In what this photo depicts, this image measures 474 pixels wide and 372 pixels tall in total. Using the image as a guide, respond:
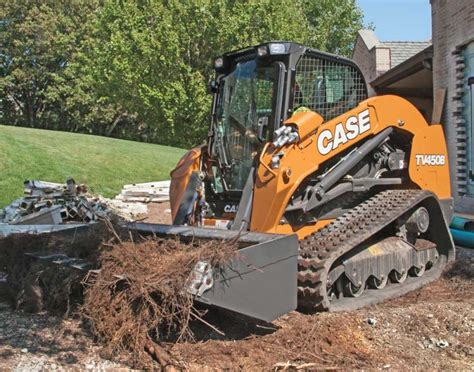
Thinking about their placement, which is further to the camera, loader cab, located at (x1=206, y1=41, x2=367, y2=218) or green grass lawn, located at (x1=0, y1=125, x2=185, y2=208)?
green grass lawn, located at (x1=0, y1=125, x2=185, y2=208)

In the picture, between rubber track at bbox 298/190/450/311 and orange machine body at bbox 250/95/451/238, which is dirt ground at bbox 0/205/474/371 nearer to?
rubber track at bbox 298/190/450/311

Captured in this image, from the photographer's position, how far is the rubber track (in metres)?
4.82

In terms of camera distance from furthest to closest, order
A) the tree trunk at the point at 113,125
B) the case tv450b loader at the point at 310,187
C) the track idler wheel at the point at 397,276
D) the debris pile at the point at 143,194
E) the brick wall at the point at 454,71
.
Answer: the tree trunk at the point at 113,125 < the debris pile at the point at 143,194 < the brick wall at the point at 454,71 < the track idler wheel at the point at 397,276 < the case tv450b loader at the point at 310,187

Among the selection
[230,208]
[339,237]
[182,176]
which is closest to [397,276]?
[339,237]

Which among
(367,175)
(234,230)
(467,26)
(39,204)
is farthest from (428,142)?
(39,204)

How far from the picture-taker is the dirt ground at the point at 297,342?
13.1ft

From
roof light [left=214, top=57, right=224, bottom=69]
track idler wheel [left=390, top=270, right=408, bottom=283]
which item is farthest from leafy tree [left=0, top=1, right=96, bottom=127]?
track idler wheel [left=390, top=270, right=408, bottom=283]

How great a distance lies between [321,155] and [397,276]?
6.08 ft

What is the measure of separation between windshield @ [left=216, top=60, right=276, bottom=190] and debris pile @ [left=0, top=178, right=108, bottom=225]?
14.9ft

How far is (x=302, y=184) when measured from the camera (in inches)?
213

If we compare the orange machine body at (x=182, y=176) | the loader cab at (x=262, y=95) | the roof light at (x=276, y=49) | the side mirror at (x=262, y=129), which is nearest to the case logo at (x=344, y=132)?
the loader cab at (x=262, y=95)

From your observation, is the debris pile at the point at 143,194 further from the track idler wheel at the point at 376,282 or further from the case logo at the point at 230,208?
the track idler wheel at the point at 376,282

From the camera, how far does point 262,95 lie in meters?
5.68

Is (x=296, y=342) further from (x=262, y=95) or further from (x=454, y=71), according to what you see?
(x=454, y=71)
